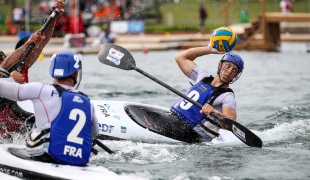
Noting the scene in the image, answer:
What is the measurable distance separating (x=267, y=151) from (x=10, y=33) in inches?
965

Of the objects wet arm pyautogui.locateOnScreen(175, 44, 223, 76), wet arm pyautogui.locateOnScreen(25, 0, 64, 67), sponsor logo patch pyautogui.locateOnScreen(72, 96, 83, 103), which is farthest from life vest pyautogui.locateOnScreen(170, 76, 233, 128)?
sponsor logo patch pyautogui.locateOnScreen(72, 96, 83, 103)

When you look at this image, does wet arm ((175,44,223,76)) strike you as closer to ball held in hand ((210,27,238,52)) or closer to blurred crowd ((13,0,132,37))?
ball held in hand ((210,27,238,52))

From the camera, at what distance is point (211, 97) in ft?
29.1

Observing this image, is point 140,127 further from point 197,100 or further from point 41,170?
point 41,170

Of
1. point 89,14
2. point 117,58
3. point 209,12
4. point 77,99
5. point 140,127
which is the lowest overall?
point 209,12

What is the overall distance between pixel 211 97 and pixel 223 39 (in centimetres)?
77

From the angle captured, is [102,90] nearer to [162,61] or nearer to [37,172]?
[162,61]

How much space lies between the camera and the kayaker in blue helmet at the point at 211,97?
8.70 meters

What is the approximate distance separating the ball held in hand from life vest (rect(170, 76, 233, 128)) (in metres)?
0.44

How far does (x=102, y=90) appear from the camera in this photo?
14.9 metres

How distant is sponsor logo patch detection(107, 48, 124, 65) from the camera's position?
909cm

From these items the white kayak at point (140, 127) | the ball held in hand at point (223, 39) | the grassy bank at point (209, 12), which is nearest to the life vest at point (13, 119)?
the white kayak at point (140, 127)

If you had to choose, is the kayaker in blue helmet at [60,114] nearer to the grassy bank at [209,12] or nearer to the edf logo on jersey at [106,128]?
the edf logo on jersey at [106,128]

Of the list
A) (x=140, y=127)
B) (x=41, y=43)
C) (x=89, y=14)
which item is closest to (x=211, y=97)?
(x=140, y=127)
